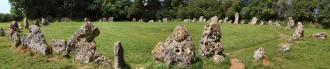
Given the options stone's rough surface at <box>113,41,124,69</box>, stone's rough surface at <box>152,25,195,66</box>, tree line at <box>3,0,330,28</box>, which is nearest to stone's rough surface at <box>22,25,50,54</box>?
stone's rough surface at <box>113,41,124,69</box>

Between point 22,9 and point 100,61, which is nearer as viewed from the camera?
point 100,61

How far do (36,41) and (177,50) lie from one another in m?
9.76

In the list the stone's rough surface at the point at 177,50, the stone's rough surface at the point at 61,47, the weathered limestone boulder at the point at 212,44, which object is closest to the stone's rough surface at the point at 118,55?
the stone's rough surface at the point at 177,50

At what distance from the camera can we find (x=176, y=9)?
80.9 m

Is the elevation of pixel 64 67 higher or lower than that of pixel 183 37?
lower

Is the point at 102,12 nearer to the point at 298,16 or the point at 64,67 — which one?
the point at 298,16

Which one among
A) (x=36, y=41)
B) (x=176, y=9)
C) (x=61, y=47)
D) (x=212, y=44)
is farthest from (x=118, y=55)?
(x=176, y=9)

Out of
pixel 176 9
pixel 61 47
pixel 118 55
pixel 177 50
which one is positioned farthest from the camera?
pixel 176 9

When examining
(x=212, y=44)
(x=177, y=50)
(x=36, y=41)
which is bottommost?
(x=212, y=44)

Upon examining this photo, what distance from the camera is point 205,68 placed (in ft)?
66.7

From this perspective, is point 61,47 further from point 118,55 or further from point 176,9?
point 176,9

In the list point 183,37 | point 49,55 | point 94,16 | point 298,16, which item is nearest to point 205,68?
point 183,37

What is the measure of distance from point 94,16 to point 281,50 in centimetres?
6091

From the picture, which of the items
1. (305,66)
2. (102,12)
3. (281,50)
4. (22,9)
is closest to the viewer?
(305,66)
